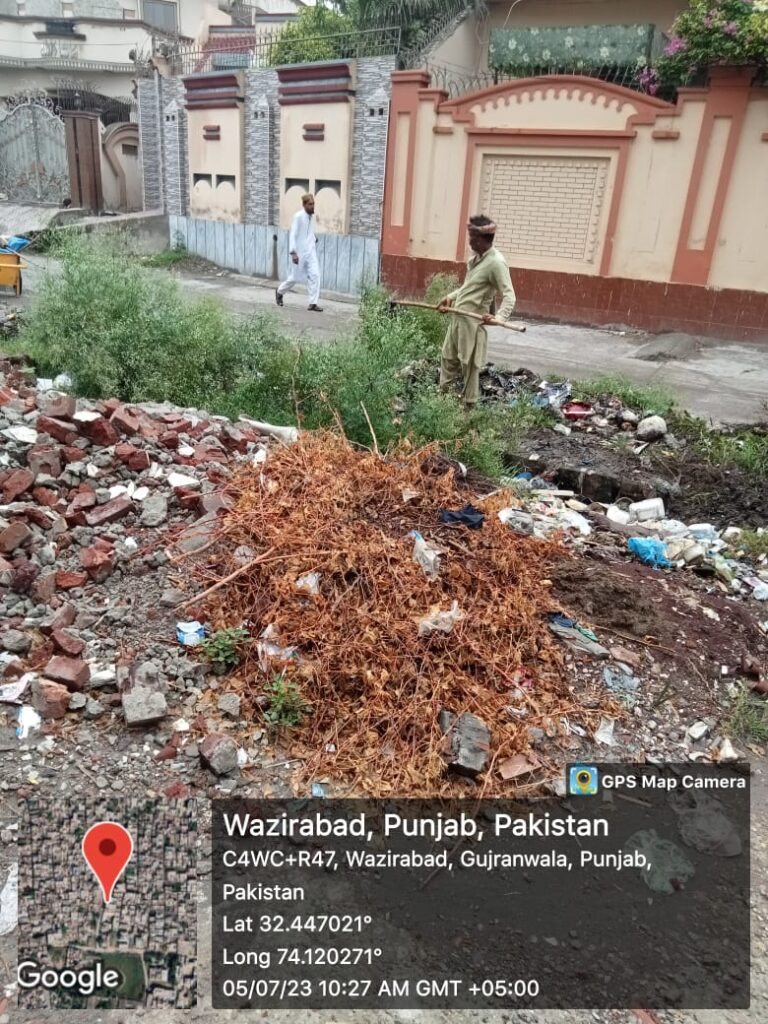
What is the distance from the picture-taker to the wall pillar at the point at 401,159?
474 inches

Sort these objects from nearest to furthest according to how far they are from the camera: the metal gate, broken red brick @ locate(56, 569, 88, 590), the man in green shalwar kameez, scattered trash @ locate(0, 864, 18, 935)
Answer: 1. scattered trash @ locate(0, 864, 18, 935)
2. broken red brick @ locate(56, 569, 88, 590)
3. the man in green shalwar kameez
4. the metal gate

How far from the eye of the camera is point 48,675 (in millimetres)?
2809

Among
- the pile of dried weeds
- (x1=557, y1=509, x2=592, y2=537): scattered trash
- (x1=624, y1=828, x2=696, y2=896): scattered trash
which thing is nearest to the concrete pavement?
(x1=557, y1=509, x2=592, y2=537): scattered trash

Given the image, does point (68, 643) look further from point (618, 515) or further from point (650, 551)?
point (618, 515)

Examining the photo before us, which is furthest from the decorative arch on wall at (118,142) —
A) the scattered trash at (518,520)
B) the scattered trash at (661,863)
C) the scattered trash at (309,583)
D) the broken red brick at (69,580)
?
the scattered trash at (661,863)

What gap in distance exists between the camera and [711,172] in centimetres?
1005

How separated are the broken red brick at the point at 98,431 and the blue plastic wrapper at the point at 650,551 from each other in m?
3.05

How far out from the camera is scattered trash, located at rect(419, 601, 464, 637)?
3092 mm

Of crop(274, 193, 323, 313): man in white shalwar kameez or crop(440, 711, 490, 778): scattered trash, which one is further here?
crop(274, 193, 323, 313): man in white shalwar kameez

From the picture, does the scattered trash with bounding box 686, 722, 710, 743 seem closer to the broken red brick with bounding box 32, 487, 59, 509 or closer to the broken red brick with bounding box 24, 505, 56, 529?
the broken red brick with bounding box 24, 505, 56, 529

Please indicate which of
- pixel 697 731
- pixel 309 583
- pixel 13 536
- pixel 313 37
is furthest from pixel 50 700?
pixel 313 37

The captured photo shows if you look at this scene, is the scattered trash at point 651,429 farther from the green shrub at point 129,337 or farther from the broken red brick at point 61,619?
the broken red brick at point 61,619

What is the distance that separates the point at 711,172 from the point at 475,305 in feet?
19.9

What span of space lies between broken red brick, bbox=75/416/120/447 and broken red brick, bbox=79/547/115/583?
999mm
